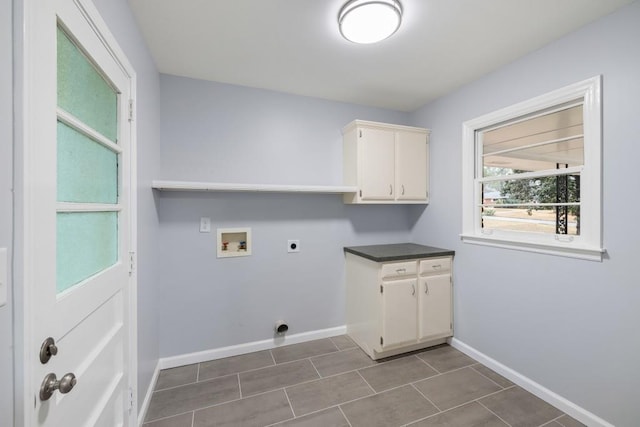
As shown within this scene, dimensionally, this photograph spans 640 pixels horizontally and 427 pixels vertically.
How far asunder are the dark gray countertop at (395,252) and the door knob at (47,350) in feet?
6.60

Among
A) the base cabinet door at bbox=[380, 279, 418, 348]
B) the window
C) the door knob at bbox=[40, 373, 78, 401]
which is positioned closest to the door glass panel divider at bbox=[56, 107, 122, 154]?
the door knob at bbox=[40, 373, 78, 401]

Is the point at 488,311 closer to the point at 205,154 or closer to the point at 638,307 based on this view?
the point at 638,307

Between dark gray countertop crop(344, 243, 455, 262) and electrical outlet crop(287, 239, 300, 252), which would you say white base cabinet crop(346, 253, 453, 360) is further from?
electrical outlet crop(287, 239, 300, 252)

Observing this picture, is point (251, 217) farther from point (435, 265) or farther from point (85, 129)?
point (435, 265)

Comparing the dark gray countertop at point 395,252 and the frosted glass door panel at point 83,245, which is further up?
the frosted glass door panel at point 83,245

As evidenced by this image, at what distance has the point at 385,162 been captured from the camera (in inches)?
107

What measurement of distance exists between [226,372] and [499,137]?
3063mm

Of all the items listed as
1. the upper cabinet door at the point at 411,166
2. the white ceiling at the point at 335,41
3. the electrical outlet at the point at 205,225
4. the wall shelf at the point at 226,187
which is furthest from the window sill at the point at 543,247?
the electrical outlet at the point at 205,225

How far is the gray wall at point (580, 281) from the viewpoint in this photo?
152 centimetres

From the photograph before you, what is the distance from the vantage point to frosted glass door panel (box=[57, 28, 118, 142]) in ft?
3.09

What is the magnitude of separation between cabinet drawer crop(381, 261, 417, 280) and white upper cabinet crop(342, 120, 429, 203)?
2.16 ft

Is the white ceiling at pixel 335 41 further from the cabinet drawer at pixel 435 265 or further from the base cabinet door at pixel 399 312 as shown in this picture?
the base cabinet door at pixel 399 312

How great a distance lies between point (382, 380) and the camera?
2129 mm

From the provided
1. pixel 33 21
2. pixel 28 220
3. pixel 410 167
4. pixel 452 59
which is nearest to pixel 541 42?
pixel 452 59
